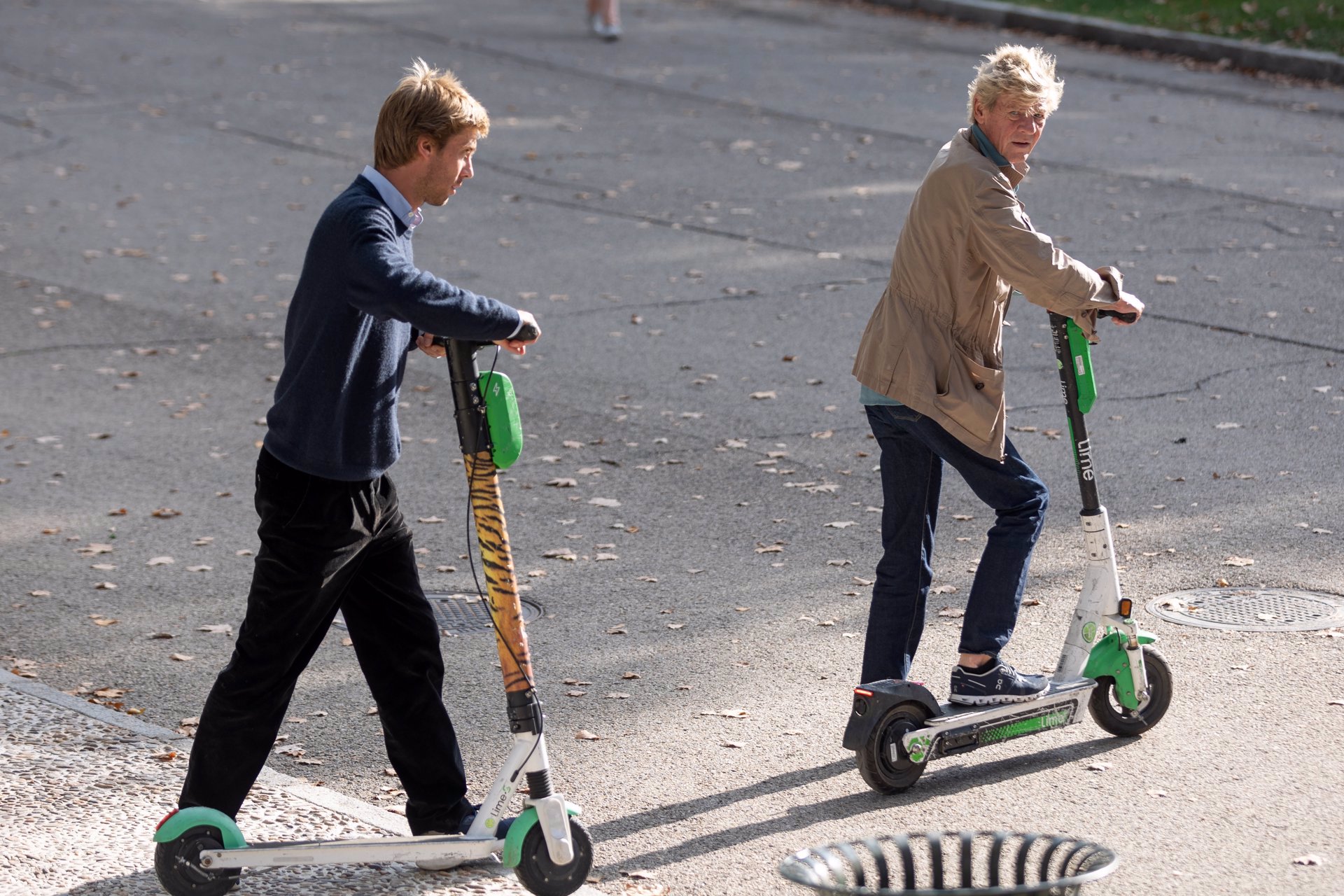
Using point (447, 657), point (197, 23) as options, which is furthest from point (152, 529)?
point (197, 23)

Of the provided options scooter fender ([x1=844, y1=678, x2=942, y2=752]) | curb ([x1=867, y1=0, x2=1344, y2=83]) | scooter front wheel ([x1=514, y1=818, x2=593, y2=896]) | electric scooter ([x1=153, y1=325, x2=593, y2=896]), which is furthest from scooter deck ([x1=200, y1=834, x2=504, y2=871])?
curb ([x1=867, y1=0, x2=1344, y2=83])

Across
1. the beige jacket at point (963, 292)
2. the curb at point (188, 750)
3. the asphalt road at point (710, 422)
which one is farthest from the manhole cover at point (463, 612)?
the beige jacket at point (963, 292)

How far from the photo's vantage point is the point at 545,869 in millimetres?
4211

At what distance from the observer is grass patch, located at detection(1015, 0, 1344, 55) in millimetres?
18672

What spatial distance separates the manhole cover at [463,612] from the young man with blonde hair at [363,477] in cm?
196

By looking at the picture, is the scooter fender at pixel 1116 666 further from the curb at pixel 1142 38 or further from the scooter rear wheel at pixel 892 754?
the curb at pixel 1142 38

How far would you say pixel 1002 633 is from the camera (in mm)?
5176

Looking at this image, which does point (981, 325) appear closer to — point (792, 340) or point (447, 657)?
point (447, 657)

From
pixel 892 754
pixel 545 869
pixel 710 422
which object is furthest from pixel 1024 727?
pixel 710 422

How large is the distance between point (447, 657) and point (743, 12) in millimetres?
19218

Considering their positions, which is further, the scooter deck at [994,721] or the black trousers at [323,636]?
the scooter deck at [994,721]

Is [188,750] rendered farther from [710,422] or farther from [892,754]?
[710,422]

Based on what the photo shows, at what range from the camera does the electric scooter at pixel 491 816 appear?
13.8 ft

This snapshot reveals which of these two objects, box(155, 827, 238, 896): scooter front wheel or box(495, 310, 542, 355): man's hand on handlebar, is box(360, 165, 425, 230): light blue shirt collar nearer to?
box(495, 310, 542, 355): man's hand on handlebar
